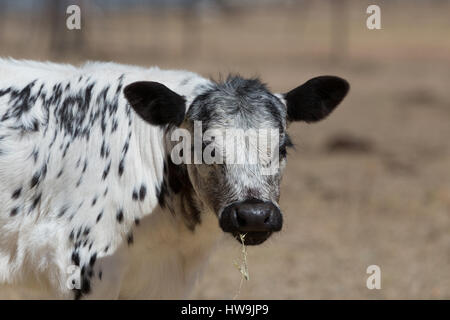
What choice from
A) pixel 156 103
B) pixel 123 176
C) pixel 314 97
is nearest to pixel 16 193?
pixel 123 176

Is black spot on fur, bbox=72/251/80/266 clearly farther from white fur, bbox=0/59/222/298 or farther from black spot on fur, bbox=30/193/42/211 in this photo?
black spot on fur, bbox=30/193/42/211

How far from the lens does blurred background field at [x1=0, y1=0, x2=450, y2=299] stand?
22.6 feet

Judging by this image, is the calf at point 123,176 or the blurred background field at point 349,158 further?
the blurred background field at point 349,158

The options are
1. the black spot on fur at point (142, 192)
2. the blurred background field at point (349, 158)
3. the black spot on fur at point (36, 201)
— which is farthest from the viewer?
the blurred background field at point (349, 158)

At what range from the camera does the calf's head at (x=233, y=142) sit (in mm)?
3951

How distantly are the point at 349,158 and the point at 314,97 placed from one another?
22.7ft

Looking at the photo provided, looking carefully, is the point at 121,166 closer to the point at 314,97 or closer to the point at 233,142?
the point at 233,142

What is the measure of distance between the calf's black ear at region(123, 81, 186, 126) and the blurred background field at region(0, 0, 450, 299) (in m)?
1.01

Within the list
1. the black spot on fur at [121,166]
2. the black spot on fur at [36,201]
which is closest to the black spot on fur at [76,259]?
the black spot on fur at [36,201]

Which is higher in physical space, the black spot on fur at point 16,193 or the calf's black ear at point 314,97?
the calf's black ear at point 314,97

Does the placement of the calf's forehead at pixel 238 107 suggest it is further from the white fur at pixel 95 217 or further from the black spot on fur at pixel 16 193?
the black spot on fur at pixel 16 193

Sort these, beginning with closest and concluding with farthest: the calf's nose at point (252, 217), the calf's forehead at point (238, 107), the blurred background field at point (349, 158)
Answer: the calf's nose at point (252, 217)
the calf's forehead at point (238, 107)
the blurred background field at point (349, 158)
